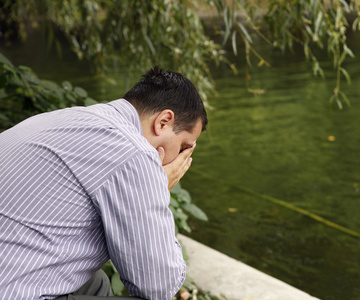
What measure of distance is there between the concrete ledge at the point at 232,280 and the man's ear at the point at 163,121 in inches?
47.8

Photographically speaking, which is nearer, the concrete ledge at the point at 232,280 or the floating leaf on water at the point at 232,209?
the concrete ledge at the point at 232,280

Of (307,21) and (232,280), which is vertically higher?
(307,21)

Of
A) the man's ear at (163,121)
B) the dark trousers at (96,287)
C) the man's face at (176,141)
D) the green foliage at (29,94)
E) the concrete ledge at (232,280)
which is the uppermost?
the man's ear at (163,121)

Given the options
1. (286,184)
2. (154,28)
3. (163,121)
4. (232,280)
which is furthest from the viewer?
(286,184)

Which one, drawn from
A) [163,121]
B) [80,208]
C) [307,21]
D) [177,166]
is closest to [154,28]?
[307,21]

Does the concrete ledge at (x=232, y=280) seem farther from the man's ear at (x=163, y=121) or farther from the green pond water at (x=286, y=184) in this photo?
the man's ear at (x=163, y=121)

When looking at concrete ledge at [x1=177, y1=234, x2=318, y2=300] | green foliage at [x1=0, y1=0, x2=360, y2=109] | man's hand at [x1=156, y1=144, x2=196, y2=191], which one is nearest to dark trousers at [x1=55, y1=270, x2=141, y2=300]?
man's hand at [x1=156, y1=144, x2=196, y2=191]

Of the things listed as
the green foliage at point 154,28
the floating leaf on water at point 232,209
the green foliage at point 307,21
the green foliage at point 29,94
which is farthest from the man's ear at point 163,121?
the floating leaf on water at point 232,209

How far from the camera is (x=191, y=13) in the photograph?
353cm

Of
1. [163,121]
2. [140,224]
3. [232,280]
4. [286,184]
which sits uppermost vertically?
[163,121]

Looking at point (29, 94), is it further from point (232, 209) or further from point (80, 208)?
point (232, 209)

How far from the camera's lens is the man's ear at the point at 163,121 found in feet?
5.53

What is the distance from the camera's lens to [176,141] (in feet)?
5.80

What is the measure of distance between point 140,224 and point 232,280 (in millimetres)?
1410
